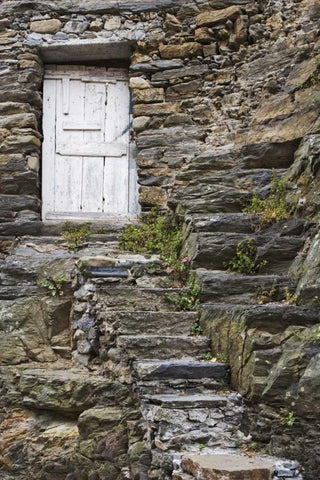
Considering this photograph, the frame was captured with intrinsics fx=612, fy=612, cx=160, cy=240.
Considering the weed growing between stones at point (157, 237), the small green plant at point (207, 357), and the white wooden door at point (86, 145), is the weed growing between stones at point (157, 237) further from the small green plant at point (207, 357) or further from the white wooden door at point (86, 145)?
the small green plant at point (207, 357)

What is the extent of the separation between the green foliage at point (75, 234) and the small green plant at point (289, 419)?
359 centimetres

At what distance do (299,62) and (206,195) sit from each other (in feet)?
6.16

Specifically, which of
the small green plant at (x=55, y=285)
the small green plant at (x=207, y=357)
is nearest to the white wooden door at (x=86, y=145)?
the small green plant at (x=55, y=285)

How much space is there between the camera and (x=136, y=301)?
4855mm

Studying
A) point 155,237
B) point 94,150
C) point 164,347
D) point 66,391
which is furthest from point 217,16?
point 66,391

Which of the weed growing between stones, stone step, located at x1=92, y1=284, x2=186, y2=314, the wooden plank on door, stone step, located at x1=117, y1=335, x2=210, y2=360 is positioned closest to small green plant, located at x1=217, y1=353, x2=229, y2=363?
stone step, located at x1=117, y1=335, x2=210, y2=360

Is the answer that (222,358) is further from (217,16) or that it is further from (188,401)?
(217,16)

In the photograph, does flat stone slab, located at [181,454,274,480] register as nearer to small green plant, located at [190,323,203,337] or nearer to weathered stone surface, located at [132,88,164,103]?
small green plant, located at [190,323,203,337]

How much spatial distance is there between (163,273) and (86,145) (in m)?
2.74

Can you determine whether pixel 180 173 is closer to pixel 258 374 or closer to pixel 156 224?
pixel 156 224

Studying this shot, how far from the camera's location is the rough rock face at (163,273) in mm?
3705

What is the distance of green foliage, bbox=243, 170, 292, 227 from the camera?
5.45 metres

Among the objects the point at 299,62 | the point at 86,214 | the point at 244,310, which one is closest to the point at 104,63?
the point at 86,214

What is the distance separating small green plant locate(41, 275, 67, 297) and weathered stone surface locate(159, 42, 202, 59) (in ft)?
10.9
